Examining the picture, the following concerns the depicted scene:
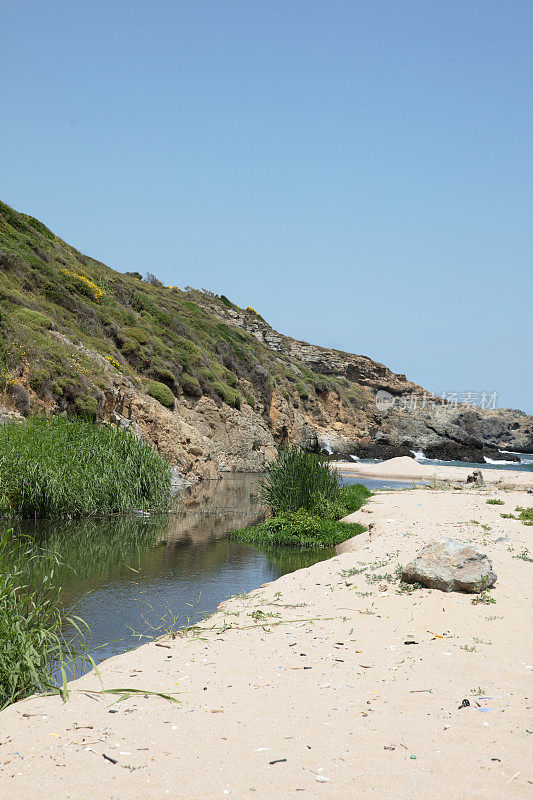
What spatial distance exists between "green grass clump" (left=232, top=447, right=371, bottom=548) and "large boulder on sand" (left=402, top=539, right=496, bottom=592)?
6.67 m

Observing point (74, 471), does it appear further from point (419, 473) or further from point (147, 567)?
point (419, 473)

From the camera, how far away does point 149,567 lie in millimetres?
11922

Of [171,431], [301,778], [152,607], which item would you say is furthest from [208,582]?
[171,431]

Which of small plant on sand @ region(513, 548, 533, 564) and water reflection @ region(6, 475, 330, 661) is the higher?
small plant on sand @ region(513, 548, 533, 564)

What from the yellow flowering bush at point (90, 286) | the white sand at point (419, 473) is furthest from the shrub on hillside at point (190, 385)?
the white sand at point (419, 473)

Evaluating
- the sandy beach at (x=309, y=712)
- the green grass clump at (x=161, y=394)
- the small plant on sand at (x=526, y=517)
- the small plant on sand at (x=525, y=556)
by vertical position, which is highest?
the green grass clump at (x=161, y=394)

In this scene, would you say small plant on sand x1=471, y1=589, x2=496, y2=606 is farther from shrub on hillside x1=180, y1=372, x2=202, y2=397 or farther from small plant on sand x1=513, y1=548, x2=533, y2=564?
shrub on hillside x1=180, y1=372, x2=202, y2=397

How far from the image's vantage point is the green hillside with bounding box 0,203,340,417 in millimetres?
23891

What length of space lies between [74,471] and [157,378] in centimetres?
2074

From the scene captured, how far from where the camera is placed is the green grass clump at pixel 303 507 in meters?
15.4

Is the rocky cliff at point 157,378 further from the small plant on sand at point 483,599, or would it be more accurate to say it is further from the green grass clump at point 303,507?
the small plant on sand at point 483,599

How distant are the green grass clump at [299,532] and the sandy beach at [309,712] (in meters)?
6.69

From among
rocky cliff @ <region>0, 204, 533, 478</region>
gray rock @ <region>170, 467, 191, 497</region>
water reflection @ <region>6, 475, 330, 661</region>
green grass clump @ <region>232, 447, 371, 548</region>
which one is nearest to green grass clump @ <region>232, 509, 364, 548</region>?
green grass clump @ <region>232, 447, 371, 548</region>

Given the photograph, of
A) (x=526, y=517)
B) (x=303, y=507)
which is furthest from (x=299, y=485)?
(x=526, y=517)
